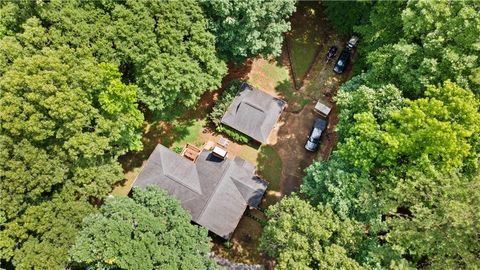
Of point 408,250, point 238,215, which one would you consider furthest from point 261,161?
point 408,250

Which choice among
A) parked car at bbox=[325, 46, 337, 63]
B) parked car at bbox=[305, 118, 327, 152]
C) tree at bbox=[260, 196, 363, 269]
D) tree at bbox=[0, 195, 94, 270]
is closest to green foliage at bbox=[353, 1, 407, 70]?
parked car at bbox=[325, 46, 337, 63]

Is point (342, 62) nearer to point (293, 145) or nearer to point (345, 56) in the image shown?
point (345, 56)

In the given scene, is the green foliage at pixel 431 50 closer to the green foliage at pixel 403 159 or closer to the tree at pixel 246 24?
the green foliage at pixel 403 159

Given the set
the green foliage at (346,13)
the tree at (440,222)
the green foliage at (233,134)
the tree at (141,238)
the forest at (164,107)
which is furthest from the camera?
the green foliage at (233,134)

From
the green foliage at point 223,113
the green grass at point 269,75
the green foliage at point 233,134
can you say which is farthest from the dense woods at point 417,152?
the green grass at point 269,75

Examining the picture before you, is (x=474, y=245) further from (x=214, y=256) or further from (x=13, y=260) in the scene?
(x=13, y=260)
